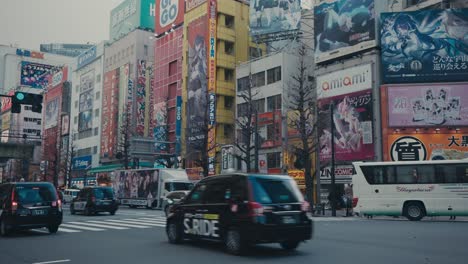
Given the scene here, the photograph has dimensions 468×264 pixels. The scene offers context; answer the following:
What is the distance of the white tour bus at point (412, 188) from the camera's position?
72.1ft

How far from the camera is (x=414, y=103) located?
37750mm

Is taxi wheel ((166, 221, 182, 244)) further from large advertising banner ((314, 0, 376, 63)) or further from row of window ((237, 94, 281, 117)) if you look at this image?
row of window ((237, 94, 281, 117))

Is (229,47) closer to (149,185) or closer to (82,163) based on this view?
(149,185)

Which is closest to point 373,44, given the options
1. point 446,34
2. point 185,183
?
point 446,34

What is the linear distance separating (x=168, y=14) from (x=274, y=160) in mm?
32341

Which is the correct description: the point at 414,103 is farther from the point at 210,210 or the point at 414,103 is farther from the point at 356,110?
the point at 210,210

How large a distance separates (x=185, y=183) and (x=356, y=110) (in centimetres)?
1539

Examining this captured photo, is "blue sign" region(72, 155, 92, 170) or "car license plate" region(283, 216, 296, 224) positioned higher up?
"blue sign" region(72, 155, 92, 170)

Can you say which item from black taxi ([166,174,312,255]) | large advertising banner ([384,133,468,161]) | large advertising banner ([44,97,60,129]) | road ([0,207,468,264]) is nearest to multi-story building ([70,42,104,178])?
large advertising banner ([44,97,60,129])

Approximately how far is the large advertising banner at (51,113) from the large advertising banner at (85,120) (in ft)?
44.7

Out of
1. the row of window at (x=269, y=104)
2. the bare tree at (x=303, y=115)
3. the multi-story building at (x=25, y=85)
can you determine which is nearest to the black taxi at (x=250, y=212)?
the bare tree at (x=303, y=115)

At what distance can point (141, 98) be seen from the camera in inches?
2820

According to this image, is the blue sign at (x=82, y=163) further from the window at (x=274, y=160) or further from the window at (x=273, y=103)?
the window at (x=274, y=160)

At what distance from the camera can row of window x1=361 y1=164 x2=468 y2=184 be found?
22.0 metres
